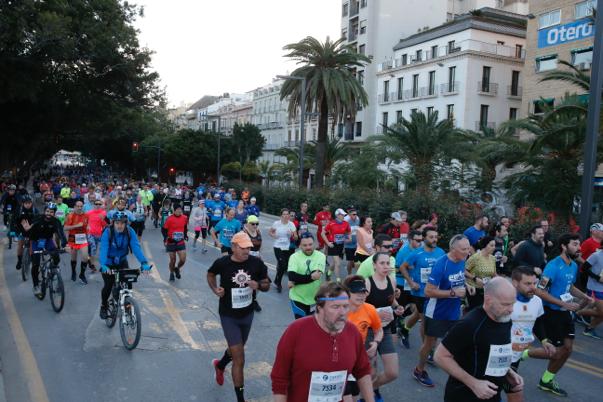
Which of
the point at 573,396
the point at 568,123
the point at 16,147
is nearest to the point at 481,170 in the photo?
the point at 568,123

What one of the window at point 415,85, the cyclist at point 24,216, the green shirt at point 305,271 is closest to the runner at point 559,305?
the green shirt at point 305,271

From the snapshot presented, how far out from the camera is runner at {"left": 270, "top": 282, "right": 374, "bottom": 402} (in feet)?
11.2

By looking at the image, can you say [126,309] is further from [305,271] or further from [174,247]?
[174,247]

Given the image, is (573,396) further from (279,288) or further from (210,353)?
(279,288)

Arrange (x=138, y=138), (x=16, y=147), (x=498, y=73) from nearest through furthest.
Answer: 1. (x=16, y=147)
2. (x=498, y=73)
3. (x=138, y=138)

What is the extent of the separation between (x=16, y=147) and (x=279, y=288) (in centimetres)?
2815

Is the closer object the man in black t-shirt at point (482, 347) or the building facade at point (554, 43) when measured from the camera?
the man in black t-shirt at point (482, 347)

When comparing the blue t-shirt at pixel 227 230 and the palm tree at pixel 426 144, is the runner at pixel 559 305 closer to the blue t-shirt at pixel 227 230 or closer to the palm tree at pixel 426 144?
the blue t-shirt at pixel 227 230

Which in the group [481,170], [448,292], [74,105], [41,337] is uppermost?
[74,105]

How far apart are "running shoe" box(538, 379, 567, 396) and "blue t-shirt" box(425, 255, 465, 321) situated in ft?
4.41

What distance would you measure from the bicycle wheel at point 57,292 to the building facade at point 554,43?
28559 millimetres

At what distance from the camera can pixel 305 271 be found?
6.57 m

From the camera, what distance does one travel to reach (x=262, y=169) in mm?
50906

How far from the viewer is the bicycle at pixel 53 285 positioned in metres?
9.01
